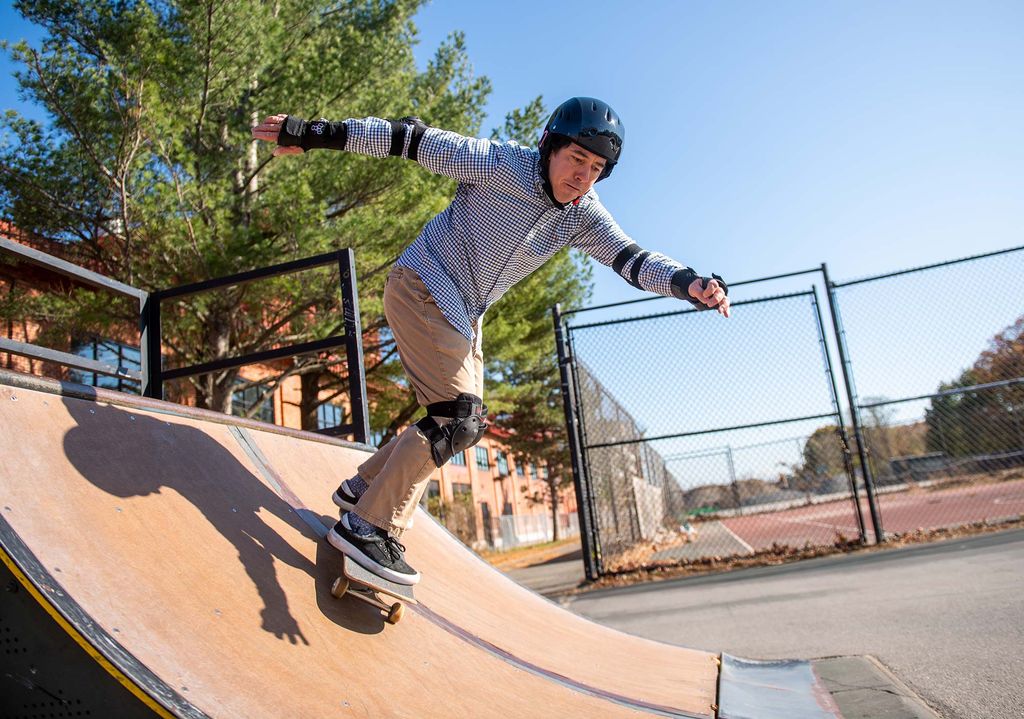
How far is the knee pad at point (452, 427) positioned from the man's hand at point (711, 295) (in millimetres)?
906

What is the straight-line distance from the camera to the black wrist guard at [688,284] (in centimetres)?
252

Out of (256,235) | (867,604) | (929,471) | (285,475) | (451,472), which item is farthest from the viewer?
(451,472)

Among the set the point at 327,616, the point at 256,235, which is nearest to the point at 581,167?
the point at 327,616

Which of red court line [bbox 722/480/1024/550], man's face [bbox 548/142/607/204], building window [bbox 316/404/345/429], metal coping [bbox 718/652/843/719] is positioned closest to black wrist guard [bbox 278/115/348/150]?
man's face [bbox 548/142/607/204]

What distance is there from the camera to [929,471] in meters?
13.6

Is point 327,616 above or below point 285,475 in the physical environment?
below

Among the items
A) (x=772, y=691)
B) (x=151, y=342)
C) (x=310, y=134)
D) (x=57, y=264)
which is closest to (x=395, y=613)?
(x=772, y=691)

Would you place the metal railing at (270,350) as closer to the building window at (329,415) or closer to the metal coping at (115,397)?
the metal coping at (115,397)

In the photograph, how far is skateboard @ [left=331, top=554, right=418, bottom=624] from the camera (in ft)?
6.93

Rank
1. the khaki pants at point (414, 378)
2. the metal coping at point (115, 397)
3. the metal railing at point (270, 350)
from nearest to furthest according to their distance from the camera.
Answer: the metal coping at point (115, 397), the khaki pants at point (414, 378), the metal railing at point (270, 350)

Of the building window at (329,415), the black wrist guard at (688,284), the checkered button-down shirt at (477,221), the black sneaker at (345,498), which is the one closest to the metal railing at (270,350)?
the black sneaker at (345,498)

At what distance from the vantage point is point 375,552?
2211 millimetres

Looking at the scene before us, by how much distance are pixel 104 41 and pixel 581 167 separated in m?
9.57

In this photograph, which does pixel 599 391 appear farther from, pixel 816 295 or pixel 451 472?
pixel 451 472
